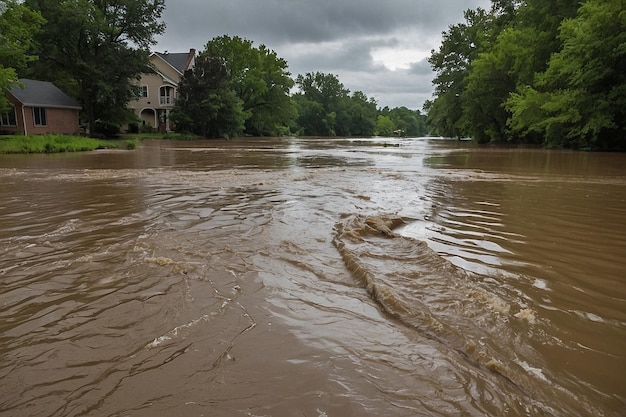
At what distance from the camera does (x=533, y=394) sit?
2.21 meters

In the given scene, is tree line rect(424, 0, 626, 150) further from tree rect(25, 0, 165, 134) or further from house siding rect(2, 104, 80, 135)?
house siding rect(2, 104, 80, 135)

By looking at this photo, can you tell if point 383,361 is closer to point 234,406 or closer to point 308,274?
point 234,406

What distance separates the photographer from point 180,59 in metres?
55.3

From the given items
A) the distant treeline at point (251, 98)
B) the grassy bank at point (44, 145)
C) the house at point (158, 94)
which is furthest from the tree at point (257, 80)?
the grassy bank at point (44, 145)

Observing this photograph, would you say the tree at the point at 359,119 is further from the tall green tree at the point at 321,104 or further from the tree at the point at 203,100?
the tree at the point at 203,100

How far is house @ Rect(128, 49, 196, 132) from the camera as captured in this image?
49594 millimetres

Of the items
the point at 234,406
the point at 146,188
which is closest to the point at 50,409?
the point at 234,406

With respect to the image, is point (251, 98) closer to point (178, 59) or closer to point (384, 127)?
point (178, 59)

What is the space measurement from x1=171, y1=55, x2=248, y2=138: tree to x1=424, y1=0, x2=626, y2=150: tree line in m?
25.8

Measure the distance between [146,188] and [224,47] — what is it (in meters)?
57.0

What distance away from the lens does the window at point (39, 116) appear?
34500mm

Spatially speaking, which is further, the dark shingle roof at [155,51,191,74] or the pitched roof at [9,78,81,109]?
the dark shingle roof at [155,51,191,74]

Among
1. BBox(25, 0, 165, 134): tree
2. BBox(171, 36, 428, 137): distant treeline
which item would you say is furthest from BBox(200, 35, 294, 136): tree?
BBox(25, 0, 165, 134): tree

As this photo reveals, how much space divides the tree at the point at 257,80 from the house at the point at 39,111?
78.9ft
